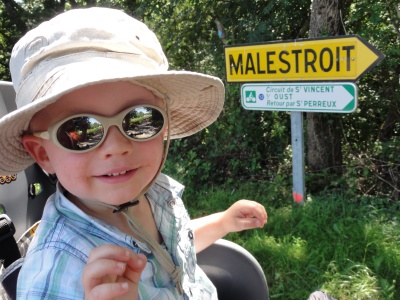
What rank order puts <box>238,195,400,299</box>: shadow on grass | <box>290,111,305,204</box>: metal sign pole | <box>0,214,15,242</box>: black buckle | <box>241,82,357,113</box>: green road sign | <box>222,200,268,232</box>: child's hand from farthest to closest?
<box>290,111,305,204</box>: metal sign pole < <box>241,82,357,113</box>: green road sign < <box>238,195,400,299</box>: shadow on grass < <box>222,200,268,232</box>: child's hand < <box>0,214,15,242</box>: black buckle

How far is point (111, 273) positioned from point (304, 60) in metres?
2.21

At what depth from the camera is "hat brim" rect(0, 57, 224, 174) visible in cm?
87

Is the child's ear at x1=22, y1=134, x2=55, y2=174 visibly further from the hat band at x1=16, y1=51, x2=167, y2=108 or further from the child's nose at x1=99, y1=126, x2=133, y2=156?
the child's nose at x1=99, y1=126, x2=133, y2=156

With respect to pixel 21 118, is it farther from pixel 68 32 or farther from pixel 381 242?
pixel 381 242

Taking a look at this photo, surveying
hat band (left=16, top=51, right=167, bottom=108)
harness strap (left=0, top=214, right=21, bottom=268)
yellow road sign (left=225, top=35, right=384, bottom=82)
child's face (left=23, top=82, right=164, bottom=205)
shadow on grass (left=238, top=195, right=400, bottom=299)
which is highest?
yellow road sign (left=225, top=35, right=384, bottom=82)

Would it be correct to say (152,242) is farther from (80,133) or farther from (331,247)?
(331,247)

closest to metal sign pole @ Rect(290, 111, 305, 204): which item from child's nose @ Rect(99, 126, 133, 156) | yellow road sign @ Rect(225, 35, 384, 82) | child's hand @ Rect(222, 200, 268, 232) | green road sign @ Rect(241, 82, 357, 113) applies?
green road sign @ Rect(241, 82, 357, 113)

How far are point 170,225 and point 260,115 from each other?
342 cm

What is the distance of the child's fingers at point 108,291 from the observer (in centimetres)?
75

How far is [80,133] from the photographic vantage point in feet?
2.97

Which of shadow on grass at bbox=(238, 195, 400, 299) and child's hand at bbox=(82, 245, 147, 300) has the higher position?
child's hand at bbox=(82, 245, 147, 300)

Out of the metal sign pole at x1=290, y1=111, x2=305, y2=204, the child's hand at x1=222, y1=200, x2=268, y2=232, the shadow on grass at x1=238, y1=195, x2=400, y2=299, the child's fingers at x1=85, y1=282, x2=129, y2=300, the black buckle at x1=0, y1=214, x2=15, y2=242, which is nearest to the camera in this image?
the child's fingers at x1=85, y1=282, x2=129, y2=300

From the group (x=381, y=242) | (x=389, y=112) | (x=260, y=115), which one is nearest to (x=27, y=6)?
(x=260, y=115)

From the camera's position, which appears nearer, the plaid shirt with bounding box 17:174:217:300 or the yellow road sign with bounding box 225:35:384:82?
the plaid shirt with bounding box 17:174:217:300
